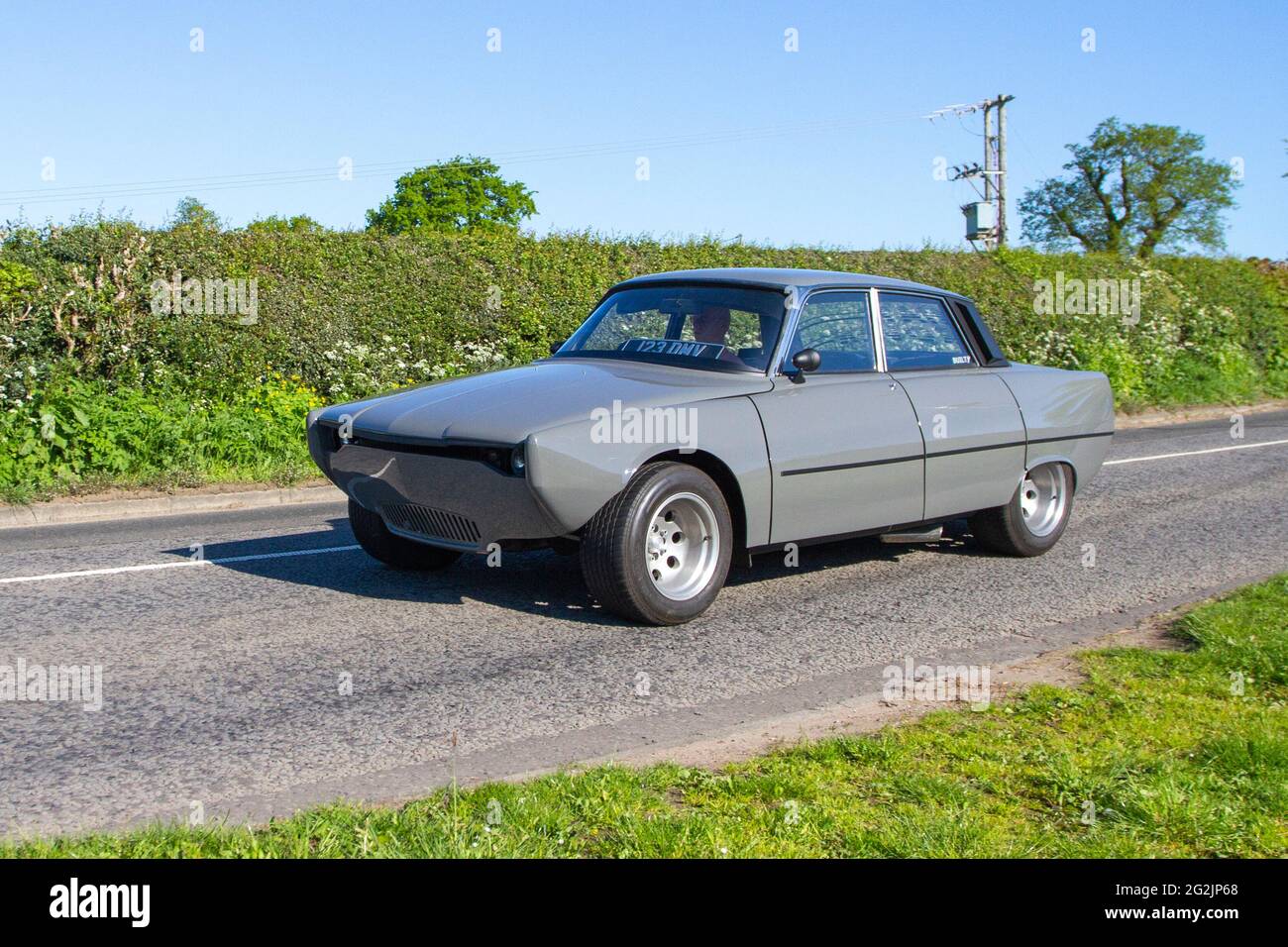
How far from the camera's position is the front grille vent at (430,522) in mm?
6008

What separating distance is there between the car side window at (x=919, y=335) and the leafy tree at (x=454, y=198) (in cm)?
6544

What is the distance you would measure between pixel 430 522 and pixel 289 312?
8.56m

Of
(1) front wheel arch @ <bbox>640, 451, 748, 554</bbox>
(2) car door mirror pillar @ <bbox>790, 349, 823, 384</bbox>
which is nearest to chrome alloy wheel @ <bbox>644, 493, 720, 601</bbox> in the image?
(1) front wheel arch @ <bbox>640, 451, 748, 554</bbox>

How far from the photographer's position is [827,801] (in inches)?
147

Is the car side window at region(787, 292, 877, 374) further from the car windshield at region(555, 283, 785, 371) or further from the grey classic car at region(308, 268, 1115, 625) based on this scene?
the car windshield at region(555, 283, 785, 371)

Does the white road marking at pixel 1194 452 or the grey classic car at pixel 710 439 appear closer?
the grey classic car at pixel 710 439

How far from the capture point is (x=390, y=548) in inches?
289

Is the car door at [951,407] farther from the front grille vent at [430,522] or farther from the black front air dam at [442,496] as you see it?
the front grille vent at [430,522]

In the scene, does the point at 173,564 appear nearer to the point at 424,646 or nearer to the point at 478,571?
the point at 478,571

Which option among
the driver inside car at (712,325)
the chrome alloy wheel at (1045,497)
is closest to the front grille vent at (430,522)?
the driver inside car at (712,325)

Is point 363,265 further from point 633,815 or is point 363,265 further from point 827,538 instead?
point 633,815

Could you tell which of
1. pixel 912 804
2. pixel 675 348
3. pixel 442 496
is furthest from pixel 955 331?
pixel 912 804
